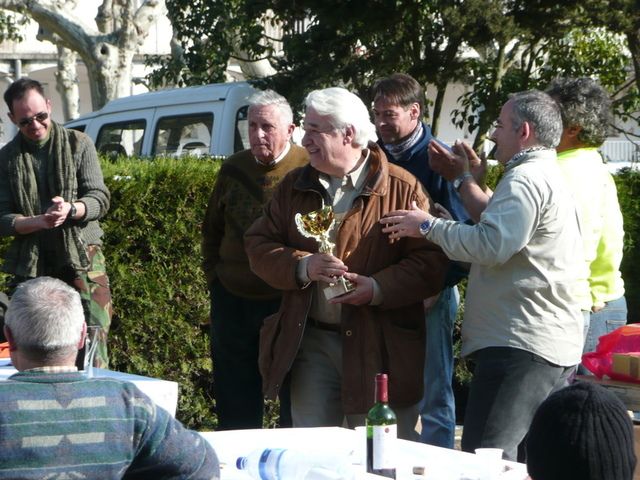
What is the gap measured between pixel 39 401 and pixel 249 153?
3005mm

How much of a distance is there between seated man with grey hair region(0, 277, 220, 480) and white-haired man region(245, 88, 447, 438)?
1470mm

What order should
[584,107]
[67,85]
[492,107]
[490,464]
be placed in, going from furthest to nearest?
[67,85], [492,107], [584,107], [490,464]

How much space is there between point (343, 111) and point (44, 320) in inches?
73.5

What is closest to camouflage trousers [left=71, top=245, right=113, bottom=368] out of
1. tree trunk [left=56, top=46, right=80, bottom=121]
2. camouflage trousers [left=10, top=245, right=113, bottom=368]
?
camouflage trousers [left=10, top=245, right=113, bottom=368]

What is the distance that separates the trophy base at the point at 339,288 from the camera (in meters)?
4.24

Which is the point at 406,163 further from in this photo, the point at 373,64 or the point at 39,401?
the point at 373,64

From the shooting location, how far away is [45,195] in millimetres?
5523

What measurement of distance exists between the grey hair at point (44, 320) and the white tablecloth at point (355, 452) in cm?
72

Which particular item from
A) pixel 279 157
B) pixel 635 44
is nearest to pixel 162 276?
pixel 279 157

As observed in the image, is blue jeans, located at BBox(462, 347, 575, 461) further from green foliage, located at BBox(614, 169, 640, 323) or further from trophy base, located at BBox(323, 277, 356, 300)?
green foliage, located at BBox(614, 169, 640, 323)

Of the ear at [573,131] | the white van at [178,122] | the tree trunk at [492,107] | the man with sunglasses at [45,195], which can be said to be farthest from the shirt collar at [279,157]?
the tree trunk at [492,107]

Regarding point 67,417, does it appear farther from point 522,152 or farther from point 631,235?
point 631,235

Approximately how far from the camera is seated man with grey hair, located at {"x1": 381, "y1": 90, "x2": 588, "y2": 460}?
4035 millimetres

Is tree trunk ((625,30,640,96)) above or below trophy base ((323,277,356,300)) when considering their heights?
above
